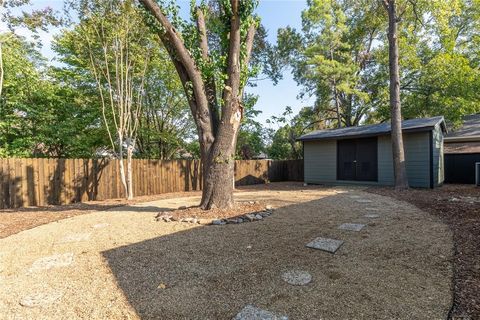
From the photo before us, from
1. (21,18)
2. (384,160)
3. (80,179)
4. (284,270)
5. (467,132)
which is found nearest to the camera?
(284,270)

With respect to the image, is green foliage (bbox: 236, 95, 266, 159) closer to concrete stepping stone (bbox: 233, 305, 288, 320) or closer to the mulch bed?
the mulch bed

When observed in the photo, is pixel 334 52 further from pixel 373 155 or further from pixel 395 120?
pixel 395 120

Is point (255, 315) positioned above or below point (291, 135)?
below

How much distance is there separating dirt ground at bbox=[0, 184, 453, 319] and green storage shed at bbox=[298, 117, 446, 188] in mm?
5886

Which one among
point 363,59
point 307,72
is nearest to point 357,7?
point 363,59

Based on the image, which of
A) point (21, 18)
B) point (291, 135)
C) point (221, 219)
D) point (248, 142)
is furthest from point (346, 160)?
point (21, 18)

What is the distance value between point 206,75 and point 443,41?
50.1 feet

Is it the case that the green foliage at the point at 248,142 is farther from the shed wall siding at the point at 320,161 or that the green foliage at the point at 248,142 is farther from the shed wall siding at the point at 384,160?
the shed wall siding at the point at 384,160

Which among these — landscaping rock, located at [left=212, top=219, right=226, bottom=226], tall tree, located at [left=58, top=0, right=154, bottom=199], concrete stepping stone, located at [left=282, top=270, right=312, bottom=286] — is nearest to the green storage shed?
tall tree, located at [left=58, top=0, right=154, bottom=199]

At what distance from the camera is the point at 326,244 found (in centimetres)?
312

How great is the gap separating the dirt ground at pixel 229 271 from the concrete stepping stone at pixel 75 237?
4cm

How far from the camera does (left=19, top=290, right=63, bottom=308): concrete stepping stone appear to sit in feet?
6.45

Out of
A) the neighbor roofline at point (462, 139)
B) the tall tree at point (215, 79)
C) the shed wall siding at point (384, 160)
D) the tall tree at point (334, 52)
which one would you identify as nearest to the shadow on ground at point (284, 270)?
the tall tree at point (215, 79)

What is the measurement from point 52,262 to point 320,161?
10.9 metres
